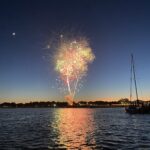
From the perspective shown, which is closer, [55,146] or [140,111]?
[55,146]

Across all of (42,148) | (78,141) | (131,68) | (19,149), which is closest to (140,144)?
(78,141)

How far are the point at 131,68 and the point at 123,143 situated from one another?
92.9m

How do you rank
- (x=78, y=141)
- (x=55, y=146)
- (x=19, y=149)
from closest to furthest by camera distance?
(x=19, y=149)
(x=55, y=146)
(x=78, y=141)

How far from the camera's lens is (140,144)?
4709 cm

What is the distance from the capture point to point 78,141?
169 ft

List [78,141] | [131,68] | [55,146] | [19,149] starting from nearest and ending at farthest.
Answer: [19,149]
[55,146]
[78,141]
[131,68]

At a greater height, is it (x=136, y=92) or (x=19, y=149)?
(x=136, y=92)

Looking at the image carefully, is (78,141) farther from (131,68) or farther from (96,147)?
(131,68)

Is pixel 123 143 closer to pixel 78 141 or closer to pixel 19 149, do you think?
pixel 78 141

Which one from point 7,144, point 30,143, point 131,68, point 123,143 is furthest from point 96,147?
point 131,68

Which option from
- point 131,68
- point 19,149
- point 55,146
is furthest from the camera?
point 131,68

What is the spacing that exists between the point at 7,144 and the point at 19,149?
5680mm

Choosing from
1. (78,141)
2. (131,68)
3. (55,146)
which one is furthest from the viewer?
(131,68)

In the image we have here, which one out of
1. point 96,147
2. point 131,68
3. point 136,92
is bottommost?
point 96,147
